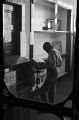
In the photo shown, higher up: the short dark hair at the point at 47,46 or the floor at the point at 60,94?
the short dark hair at the point at 47,46

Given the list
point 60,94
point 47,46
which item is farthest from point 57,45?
point 60,94

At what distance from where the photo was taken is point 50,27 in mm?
1400

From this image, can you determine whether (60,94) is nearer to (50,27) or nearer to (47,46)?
(47,46)

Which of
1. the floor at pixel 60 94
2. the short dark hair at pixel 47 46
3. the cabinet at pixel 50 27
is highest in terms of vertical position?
the cabinet at pixel 50 27

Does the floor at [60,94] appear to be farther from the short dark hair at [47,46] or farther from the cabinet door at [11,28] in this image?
the cabinet door at [11,28]

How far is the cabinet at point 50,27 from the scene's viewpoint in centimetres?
133

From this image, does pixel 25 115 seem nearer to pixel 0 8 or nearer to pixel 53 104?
pixel 53 104

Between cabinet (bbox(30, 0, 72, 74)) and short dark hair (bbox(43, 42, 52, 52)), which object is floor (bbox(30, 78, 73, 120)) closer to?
cabinet (bbox(30, 0, 72, 74))

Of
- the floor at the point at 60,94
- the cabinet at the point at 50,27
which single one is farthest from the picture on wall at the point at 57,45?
the floor at the point at 60,94

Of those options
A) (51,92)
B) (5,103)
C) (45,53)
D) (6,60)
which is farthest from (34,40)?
(5,103)

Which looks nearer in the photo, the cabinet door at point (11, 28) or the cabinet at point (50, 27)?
the cabinet at point (50, 27)

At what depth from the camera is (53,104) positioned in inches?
52.9

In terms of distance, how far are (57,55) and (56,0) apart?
329 mm

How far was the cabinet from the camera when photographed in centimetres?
133
